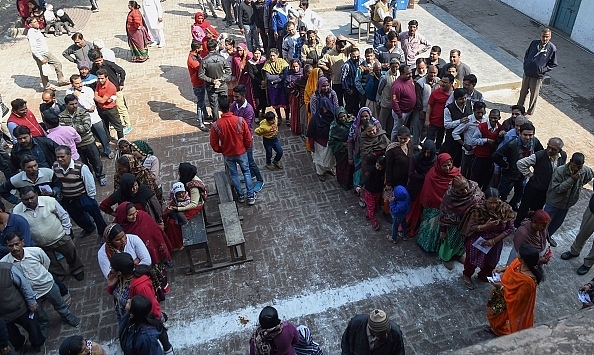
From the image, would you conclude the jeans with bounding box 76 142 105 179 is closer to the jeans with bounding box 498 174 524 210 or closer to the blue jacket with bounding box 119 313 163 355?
the blue jacket with bounding box 119 313 163 355

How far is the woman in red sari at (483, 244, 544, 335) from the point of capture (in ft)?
15.5

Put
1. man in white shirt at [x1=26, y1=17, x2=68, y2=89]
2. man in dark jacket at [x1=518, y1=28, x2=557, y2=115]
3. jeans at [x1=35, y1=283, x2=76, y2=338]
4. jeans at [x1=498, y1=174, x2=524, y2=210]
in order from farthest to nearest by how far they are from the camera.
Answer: man in white shirt at [x1=26, y1=17, x2=68, y2=89] < man in dark jacket at [x1=518, y1=28, x2=557, y2=115] < jeans at [x1=498, y1=174, x2=524, y2=210] < jeans at [x1=35, y1=283, x2=76, y2=338]

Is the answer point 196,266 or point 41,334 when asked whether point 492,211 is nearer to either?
point 196,266

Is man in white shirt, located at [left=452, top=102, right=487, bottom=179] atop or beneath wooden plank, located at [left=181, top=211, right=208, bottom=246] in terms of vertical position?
atop

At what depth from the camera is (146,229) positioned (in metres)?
5.70

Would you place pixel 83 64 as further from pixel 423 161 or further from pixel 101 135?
pixel 423 161

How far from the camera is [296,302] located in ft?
20.2

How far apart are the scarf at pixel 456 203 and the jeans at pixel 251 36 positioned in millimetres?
8624

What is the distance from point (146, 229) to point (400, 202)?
3.30 metres

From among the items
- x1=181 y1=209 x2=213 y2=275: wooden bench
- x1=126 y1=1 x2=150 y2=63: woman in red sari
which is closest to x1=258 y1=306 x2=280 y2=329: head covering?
x1=181 y1=209 x2=213 y2=275: wooden bench

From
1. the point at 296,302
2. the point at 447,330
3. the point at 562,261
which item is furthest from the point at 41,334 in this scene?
the point at 562,261

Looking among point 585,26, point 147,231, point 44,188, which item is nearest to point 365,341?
point 147,231

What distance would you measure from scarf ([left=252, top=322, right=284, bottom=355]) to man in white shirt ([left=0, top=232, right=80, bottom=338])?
274 cm

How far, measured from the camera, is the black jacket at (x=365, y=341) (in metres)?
4.18
